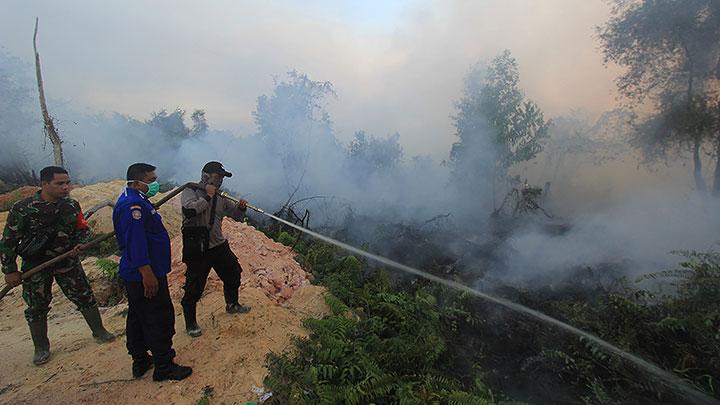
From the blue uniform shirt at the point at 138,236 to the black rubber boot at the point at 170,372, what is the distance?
833 millimetres

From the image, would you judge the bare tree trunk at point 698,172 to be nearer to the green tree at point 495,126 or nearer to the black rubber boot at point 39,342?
the green tree at point 495,126

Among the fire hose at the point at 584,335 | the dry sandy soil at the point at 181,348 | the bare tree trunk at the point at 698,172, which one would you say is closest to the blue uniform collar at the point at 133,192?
the fire hose at the point at 584,335

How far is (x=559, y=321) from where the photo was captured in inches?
236

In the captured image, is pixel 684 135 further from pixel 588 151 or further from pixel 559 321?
pixel 588 151

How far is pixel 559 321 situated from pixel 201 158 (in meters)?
17.5

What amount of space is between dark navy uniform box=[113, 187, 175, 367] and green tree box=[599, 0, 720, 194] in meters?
13.9

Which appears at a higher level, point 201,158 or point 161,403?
point 201,158

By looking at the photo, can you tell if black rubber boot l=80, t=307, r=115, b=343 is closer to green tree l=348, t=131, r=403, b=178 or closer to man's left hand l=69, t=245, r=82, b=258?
man's left hand l=69, t=245, r=82, b=258

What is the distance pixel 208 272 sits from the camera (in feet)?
13.1

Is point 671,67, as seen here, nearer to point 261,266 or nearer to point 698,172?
point 698,172

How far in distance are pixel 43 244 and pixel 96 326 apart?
3.70 ft

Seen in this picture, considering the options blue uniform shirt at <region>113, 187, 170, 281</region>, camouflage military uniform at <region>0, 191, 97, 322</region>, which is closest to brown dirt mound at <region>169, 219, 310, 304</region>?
camouflage military uniform at <region>0, 191, 97, 322</region>

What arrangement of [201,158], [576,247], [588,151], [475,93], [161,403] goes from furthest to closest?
[588,151], [201,158], [475,93], [576,247], [161,403]

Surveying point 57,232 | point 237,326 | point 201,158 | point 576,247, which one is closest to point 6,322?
point 57,232
